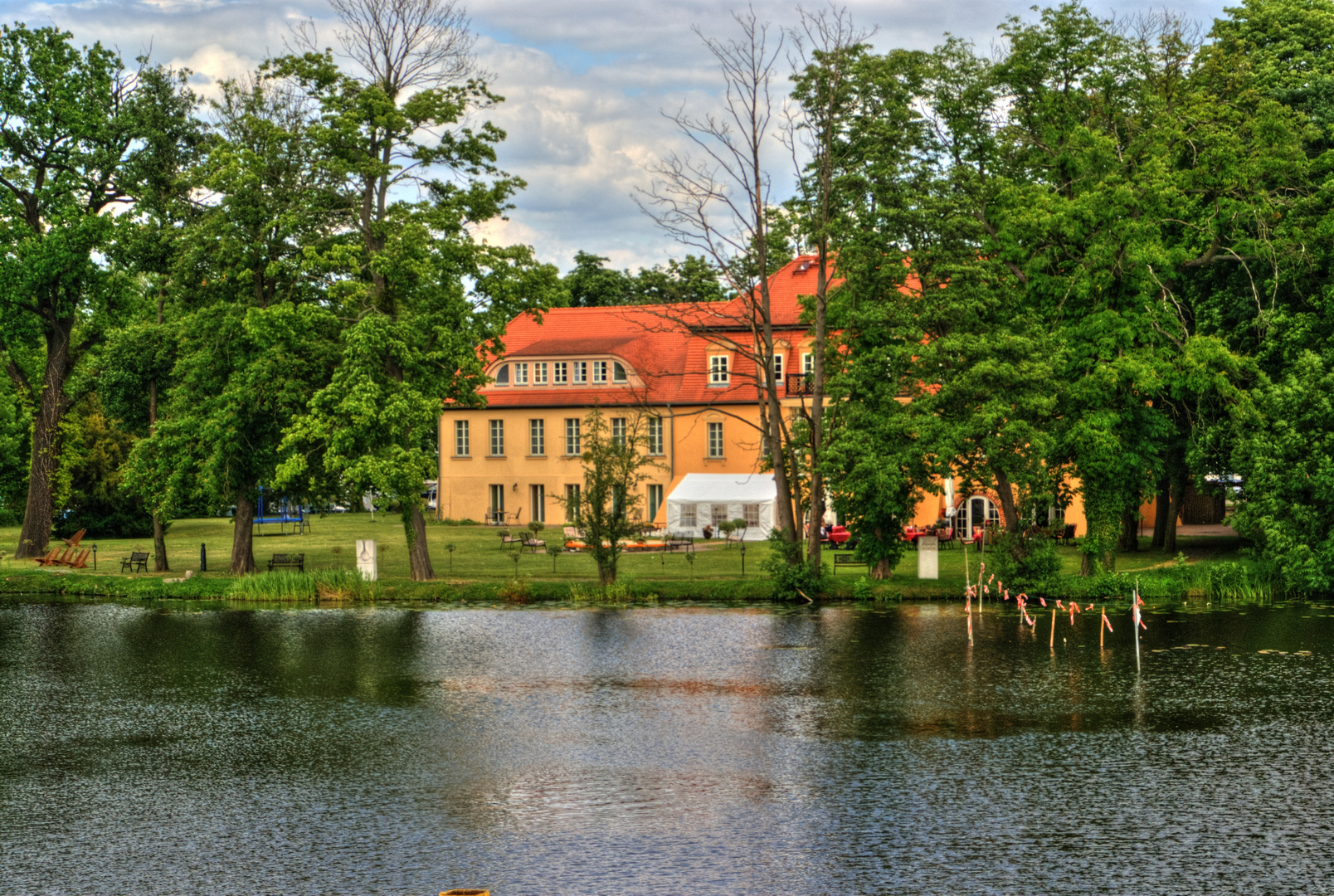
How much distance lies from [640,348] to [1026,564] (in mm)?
28831

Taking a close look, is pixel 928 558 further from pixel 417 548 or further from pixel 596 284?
pixel 596 284

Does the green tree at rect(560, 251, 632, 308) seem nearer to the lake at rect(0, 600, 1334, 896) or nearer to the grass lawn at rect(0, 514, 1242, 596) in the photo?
the grass lawn at rect(0, 514, 1242, 596)

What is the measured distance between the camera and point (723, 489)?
50.1 meters

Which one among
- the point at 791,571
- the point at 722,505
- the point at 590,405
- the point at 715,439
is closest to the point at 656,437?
the point at 715,439

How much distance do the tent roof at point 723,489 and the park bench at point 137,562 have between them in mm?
20301

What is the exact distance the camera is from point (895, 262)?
3294cm

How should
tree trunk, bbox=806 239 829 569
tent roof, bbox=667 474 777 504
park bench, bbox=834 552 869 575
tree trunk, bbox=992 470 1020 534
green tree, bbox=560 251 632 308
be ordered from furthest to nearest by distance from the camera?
green tree, bbox=560 251 632 308
tent roof, bbox=667 474 777 504
park bench, bbox=834 552 869 575
tree trunk, bbox=806 239 829 569
tree trunk, bbox=992 470 1020 534

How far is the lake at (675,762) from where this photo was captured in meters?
11.2

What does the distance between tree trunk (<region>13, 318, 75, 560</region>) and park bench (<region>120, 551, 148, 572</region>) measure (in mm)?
6280

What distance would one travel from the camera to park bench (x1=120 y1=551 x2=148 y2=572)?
38.9 metres

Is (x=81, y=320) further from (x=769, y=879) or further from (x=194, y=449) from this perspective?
(x=769, y=879)

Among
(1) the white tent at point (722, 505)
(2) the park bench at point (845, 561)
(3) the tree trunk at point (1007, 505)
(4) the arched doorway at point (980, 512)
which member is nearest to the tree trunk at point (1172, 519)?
(4) the arched doorway at point (980, 512)

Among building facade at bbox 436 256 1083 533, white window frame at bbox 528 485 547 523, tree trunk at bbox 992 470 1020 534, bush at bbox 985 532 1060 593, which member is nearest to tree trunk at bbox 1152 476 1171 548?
tree trunk at bbox 992 470 1020 534

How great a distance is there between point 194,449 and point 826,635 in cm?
2020
